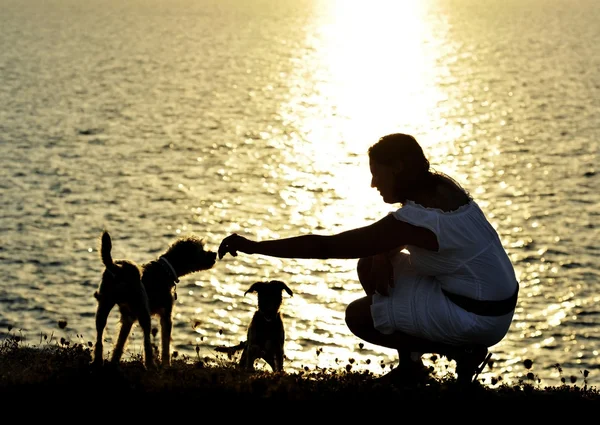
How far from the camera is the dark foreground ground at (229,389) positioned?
352 inches

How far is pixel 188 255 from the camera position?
12180 millimetres

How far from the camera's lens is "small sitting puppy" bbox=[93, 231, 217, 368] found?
10.4 metres

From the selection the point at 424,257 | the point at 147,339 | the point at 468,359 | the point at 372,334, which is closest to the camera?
the point at 424,257

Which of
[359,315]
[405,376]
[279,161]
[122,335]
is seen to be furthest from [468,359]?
[279,161]

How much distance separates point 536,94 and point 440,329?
6258cm

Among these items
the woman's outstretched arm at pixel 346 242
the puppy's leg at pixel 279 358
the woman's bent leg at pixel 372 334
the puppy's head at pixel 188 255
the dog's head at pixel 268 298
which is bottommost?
the woman's bent leg at pixel 372 334

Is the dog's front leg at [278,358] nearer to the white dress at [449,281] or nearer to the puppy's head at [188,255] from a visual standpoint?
the puppy's head at [188,255]

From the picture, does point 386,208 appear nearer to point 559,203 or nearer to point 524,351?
point 559,203

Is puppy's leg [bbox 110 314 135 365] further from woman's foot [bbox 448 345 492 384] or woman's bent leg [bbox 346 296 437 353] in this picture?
woman's foot [bbox 448 345 492 384]

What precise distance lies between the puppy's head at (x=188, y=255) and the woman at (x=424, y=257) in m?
3.66

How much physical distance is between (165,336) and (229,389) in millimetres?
2732

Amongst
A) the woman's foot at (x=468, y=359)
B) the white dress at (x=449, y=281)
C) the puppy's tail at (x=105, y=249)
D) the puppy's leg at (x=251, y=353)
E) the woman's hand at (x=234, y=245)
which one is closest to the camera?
the woman's hand at (x=234, y=245)

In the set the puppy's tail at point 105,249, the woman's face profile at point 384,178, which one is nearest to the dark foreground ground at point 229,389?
the puppy's tail at point 105,249

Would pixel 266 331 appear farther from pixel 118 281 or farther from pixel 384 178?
pixel 384 178
